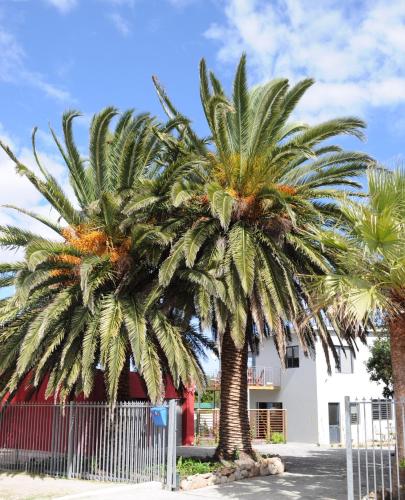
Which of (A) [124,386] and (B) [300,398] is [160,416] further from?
(B) [300,398]

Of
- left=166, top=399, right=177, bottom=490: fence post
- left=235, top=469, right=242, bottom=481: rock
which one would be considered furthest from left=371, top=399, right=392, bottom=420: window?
left=166, top=399, right=177, bottom=490: fence post

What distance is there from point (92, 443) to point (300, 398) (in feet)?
74.9

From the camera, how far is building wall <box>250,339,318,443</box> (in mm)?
35438

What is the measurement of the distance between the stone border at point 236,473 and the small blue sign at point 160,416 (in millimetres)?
1370

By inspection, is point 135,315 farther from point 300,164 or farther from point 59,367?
point 300,164

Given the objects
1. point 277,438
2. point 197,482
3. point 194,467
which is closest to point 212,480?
point 197,482

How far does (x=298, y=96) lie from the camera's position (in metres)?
15.6

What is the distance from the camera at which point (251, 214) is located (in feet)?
52.2

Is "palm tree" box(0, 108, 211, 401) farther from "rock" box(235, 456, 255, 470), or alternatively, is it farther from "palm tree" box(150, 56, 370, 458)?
"rock" box(235, 456, 255, 470)

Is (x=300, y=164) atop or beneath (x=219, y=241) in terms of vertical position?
atop

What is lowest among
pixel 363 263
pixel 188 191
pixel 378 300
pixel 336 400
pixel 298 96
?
pixel 336 400

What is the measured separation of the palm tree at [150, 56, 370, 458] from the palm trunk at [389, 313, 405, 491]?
3.31 meters

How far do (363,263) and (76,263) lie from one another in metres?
7.88

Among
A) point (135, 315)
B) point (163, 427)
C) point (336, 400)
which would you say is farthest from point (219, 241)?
point (336, 400)
